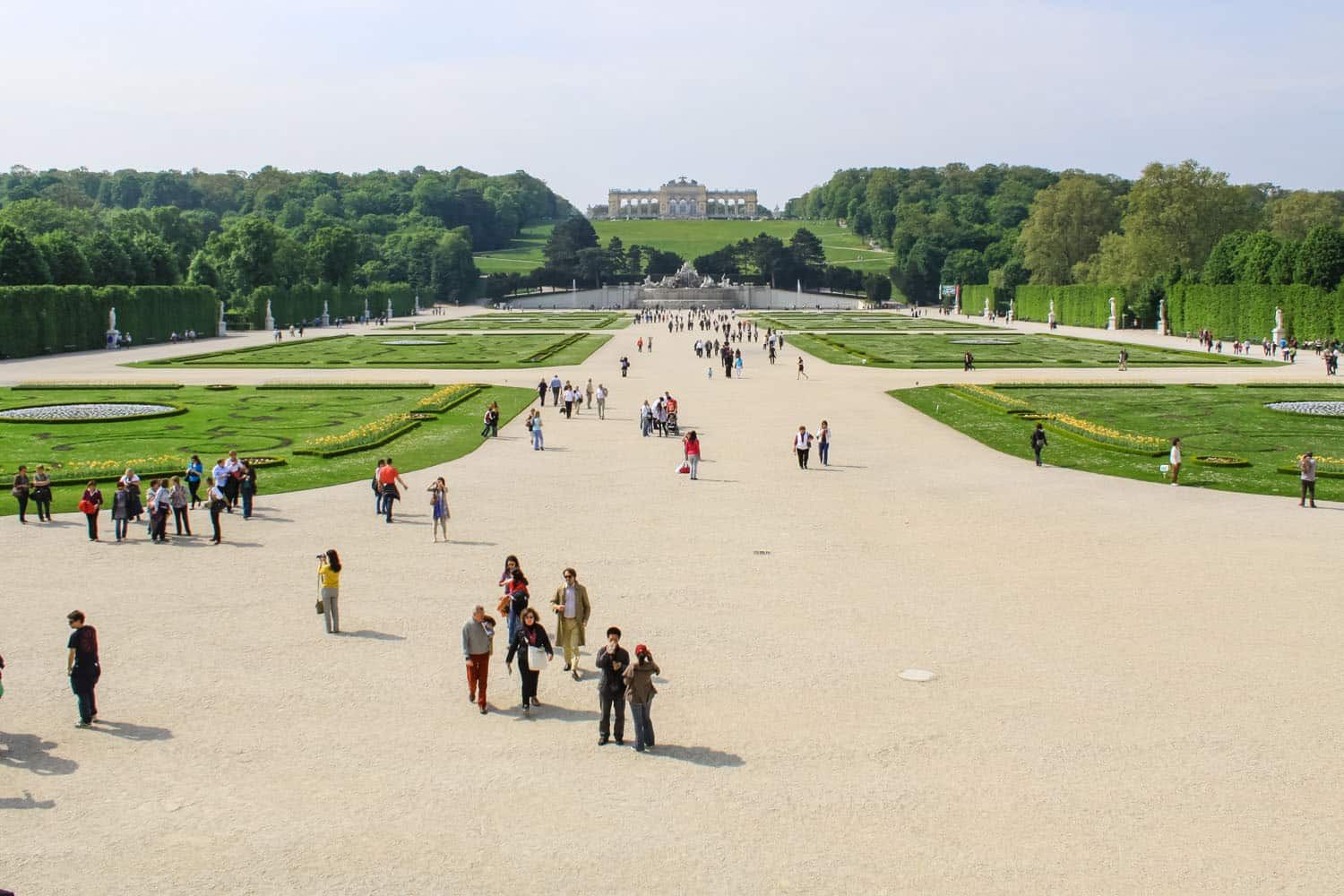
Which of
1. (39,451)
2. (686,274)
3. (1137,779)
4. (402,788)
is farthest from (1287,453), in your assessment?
(686,274)

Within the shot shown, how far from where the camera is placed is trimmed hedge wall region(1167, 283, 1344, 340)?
57000 millimetres

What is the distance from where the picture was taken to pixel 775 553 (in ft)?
53.7

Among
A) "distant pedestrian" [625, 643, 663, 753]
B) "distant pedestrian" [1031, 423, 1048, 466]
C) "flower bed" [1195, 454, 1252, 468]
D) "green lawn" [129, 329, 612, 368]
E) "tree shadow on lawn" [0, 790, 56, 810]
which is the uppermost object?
"green lawn" [129, 329, 612, 368]

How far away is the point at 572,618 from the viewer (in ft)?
38.7

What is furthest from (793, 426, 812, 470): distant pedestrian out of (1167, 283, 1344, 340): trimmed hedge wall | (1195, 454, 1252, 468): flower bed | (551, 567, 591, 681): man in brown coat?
(1167, 283, 1344, 340): trimmed hedge wall

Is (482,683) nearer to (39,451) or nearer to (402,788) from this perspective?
(402,788)

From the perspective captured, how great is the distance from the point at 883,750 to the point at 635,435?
63.5 feet

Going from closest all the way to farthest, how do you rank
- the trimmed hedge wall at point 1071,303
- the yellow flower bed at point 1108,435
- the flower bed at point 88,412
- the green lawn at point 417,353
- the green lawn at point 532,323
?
the yellow flower bed at point 1108,435, the flower bed at point 88,412, the green lawn at point 417,353, the trimmed hedge wall at point 1071,303, the green lawn at point 532,323

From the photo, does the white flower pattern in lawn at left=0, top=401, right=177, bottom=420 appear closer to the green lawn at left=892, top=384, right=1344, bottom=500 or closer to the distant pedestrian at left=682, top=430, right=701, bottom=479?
the distant pedestrian at left=682, top=430, right=701, bottom=479

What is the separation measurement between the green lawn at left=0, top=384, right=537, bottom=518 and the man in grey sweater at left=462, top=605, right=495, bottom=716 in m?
9.67

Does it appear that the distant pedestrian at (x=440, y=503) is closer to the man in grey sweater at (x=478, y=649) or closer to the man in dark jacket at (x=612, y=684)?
the man in grey sweater at (x=478, y=649)

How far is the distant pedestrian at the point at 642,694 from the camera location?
9688 millimetres

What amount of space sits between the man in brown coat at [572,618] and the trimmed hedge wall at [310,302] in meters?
75.8

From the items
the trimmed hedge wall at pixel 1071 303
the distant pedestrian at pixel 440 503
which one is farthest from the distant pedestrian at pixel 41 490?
the trimmed hedge wall at pixel 1071 303
